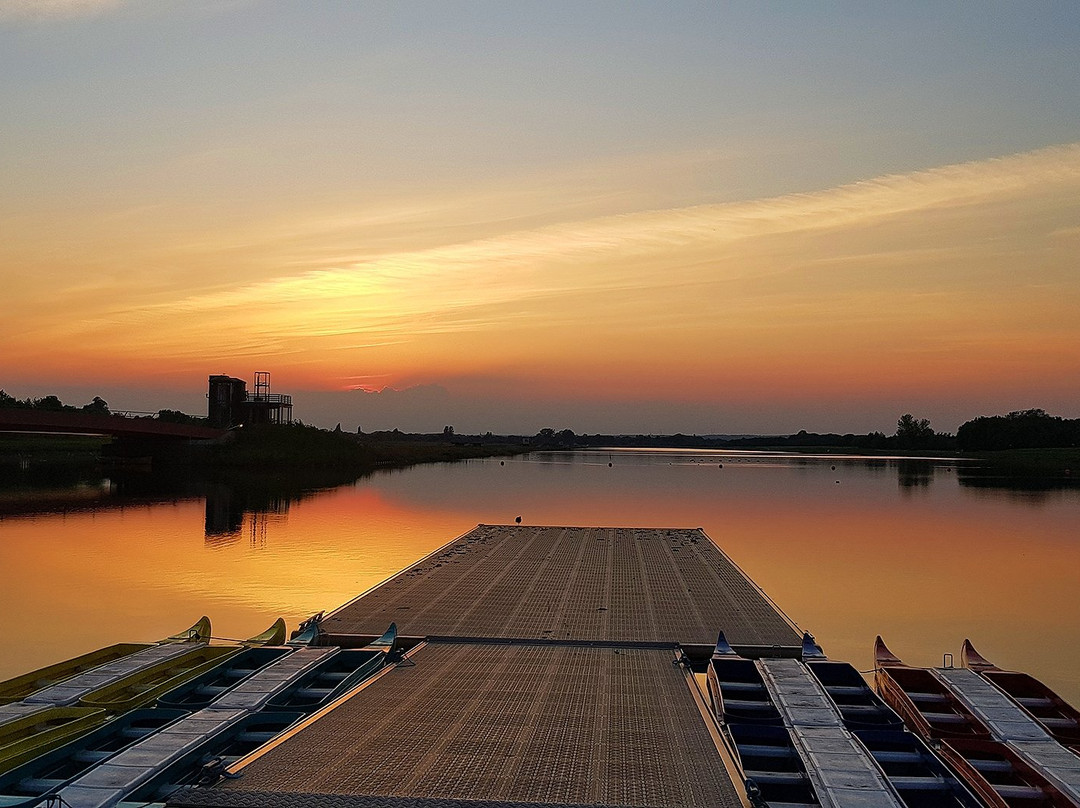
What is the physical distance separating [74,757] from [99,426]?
1976 inches

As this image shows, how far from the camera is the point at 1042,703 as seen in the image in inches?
462

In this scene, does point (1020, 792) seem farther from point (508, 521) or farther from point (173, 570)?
point (508, 521)

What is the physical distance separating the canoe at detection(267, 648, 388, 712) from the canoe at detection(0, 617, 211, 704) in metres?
3.18

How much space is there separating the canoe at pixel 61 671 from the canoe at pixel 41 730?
1162mm

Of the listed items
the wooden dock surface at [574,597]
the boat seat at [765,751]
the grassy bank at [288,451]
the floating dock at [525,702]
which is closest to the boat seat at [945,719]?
the boat seat at [765,751]

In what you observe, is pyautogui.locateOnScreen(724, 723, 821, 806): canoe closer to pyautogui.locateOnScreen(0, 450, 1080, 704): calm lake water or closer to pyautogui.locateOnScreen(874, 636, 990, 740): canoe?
pyautogui.locateOnScreen(874, 636, 990, 740): canoe

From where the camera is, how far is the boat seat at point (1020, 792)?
8.66 m

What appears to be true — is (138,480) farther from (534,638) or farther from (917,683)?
(917,683)

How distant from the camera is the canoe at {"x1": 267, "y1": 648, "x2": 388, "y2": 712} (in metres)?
11.4

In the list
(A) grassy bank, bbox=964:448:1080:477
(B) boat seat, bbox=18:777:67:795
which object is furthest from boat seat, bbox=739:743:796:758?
(A) grassy bank, bbox=964:448:1080:477

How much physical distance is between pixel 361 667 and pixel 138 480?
4996 cm

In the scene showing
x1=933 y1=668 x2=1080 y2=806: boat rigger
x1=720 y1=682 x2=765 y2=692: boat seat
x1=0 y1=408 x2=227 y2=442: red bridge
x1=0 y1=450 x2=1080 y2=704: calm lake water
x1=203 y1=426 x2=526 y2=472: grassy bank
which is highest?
x1=0 y1=408 x2=227 y2=442: red bridge

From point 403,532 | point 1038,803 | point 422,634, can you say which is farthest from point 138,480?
point 1038,803

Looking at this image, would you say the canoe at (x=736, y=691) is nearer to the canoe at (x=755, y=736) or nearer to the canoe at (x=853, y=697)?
the canoe at (x=755, y=736)
